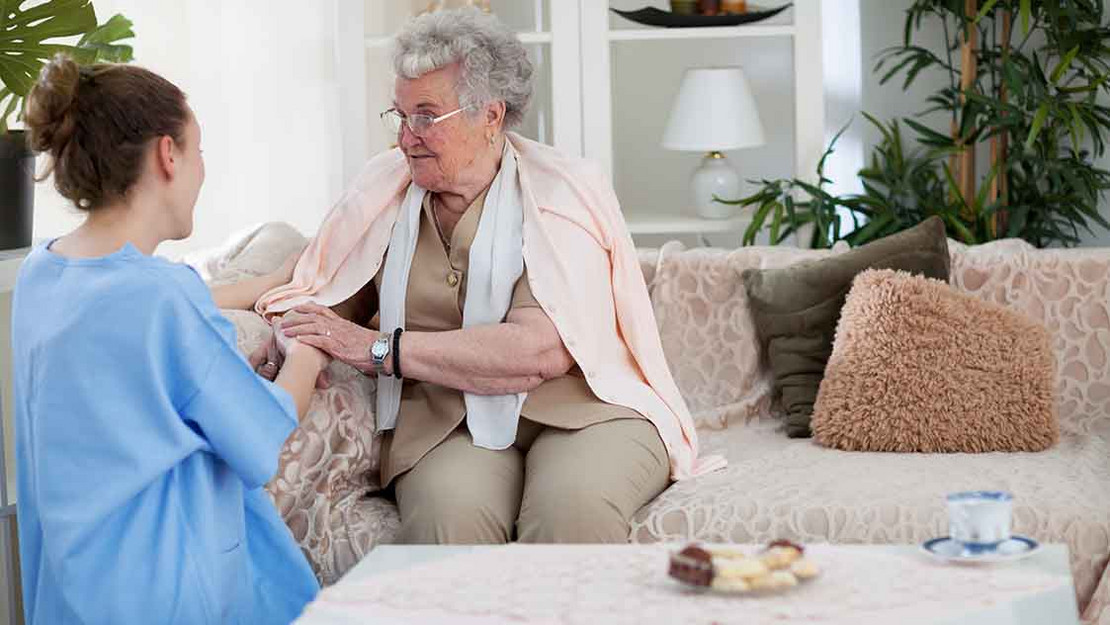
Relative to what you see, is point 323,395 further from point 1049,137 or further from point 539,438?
point 1049,137

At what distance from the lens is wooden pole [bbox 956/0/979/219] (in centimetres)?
381

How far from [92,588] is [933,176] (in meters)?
2.72

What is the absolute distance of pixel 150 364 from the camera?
1.74 metres

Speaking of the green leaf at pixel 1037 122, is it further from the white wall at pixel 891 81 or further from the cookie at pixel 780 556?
the cookie at pixel 780 556

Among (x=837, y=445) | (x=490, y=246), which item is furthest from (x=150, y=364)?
(x=837, y=445)

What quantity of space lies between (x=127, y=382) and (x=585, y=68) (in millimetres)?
2158

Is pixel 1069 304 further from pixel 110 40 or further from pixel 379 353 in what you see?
pixel 110 40

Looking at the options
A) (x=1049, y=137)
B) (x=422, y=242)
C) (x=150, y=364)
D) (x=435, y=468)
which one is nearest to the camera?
(x=150, y=364)

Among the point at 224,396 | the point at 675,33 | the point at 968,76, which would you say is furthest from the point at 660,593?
the point at 968,76

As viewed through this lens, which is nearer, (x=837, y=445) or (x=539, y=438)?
(x=539, y=438)

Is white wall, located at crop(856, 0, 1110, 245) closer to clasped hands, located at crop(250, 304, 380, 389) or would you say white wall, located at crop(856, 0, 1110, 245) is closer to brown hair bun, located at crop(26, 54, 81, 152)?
clasped hands, located at crop(250, 304, 380, 389)

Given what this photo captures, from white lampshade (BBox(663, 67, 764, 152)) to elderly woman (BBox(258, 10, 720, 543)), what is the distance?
1.09 metres

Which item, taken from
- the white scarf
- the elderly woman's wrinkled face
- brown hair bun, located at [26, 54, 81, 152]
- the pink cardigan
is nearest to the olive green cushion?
the pink cardigan

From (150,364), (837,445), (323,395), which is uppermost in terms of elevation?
(150,364)
